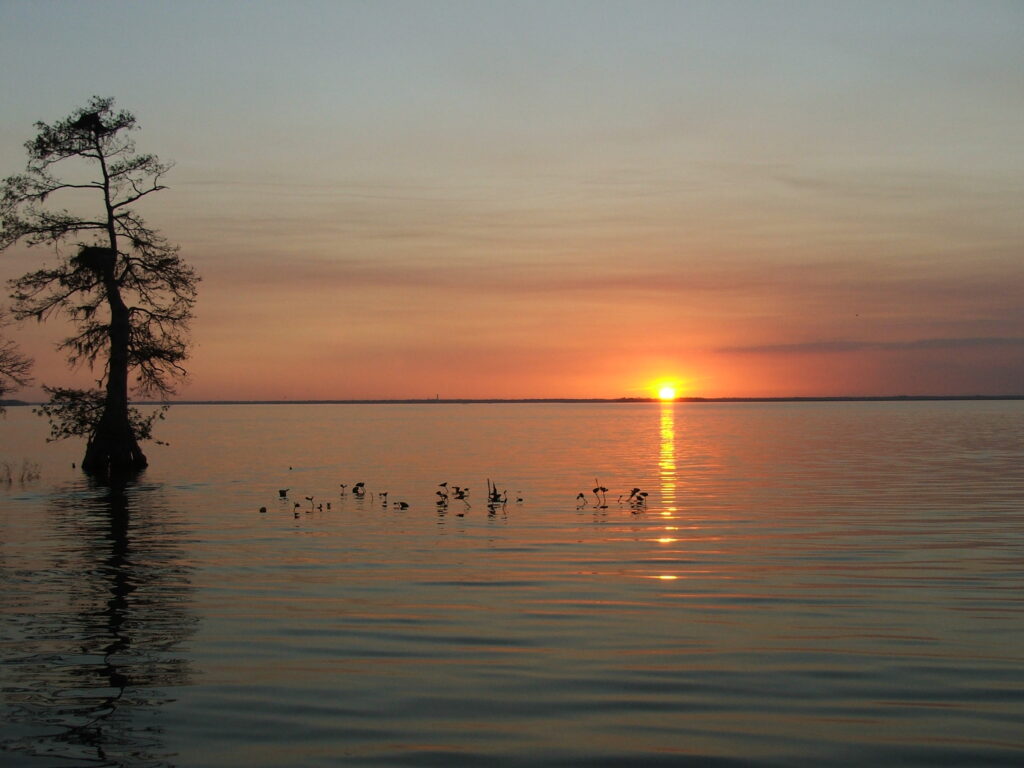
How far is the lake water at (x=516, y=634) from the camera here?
30.9 ft

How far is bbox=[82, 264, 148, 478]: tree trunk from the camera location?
142 ft

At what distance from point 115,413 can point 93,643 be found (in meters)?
33.0

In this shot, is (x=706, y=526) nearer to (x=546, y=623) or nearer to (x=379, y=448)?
(x=546, y=623)

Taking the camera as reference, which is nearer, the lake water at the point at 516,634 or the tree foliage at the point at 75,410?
the lake water at the point at 516,634

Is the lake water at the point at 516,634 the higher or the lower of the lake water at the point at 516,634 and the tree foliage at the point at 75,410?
the lower

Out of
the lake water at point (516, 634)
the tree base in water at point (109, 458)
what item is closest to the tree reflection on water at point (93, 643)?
the lake water at point (516, 634)

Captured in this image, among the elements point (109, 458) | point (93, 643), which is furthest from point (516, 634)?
point (109, 458)

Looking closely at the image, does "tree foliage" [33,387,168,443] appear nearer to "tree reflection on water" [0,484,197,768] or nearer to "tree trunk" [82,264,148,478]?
"tree trunk" [82,264,148,478]

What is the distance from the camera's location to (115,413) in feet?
144

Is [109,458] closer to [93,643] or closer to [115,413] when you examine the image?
[115,413]

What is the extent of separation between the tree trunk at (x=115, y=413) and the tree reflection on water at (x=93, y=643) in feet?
62.8

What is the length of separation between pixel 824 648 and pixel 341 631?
252 inches

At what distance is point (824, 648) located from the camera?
41.8ft

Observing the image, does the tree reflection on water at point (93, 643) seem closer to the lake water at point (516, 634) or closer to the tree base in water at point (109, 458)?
the lake water at point (516, 634)
